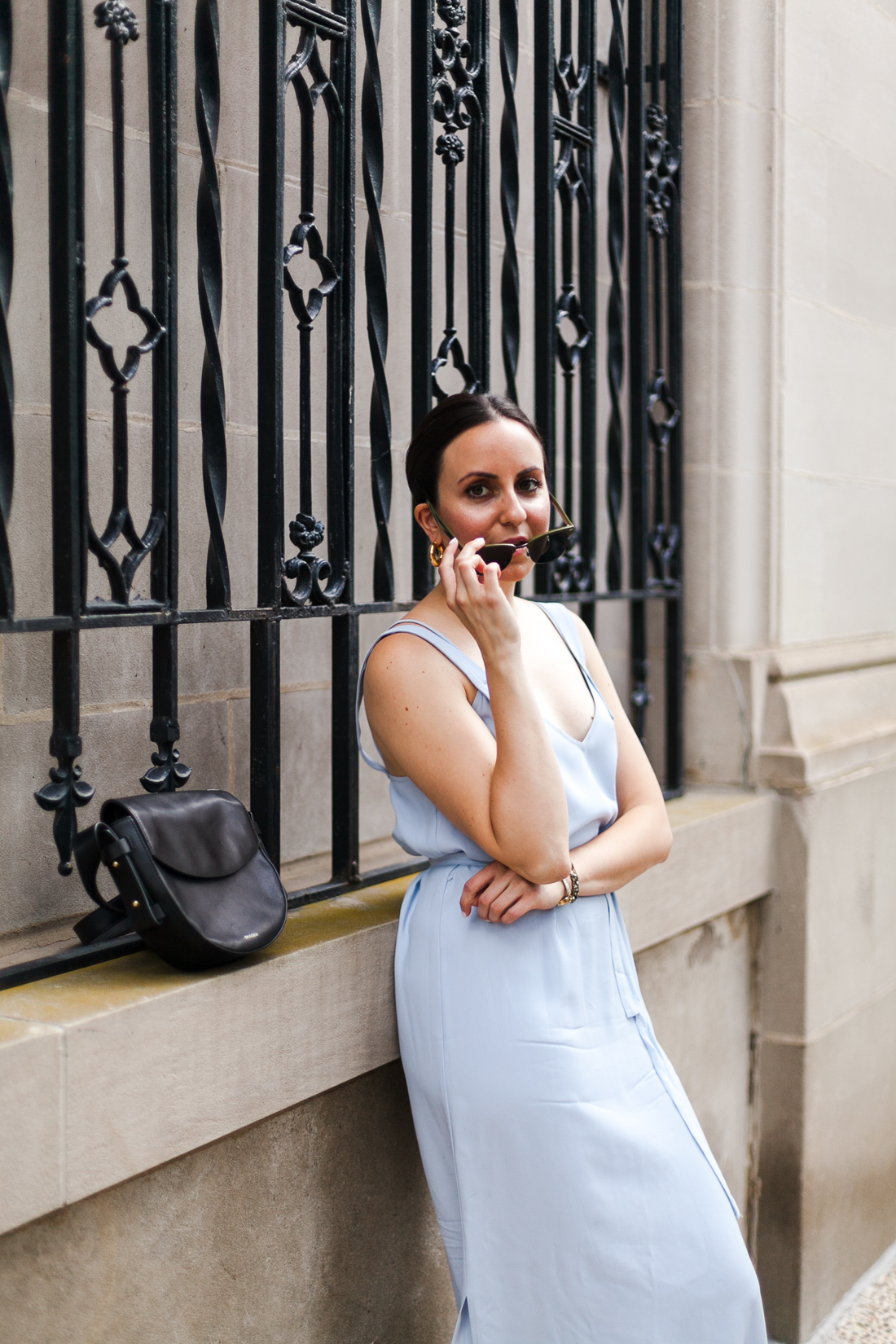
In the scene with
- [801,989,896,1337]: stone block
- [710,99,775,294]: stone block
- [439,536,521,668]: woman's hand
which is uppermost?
[710,99,775,294]: stone block

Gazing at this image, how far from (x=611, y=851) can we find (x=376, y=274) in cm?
130

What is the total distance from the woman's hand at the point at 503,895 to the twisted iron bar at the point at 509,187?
1263mm

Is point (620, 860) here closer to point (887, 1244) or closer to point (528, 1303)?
point (528, 1303)

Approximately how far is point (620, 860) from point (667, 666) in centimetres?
167

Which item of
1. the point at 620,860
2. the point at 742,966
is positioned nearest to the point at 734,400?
the point at 742,966

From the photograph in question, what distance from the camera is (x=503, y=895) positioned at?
2338 millimetres

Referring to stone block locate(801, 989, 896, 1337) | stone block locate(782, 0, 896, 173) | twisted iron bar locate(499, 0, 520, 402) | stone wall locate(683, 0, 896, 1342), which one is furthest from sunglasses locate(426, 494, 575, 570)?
stone block locate(782, 0, 896, 173)

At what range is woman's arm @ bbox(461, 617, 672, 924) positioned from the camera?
2.34 m

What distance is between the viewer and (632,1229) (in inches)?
91.4

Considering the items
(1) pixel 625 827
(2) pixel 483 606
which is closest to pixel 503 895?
(1) pixel 625 827

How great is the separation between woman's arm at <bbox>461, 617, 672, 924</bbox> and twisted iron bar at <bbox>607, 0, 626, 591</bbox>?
0.88 meters

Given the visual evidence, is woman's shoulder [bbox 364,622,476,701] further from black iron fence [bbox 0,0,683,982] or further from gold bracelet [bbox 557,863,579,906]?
gold bracelet [bbox 557,863,579,906]

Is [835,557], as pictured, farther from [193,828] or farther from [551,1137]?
[193,828]

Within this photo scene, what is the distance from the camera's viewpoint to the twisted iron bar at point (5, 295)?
6.58ft
